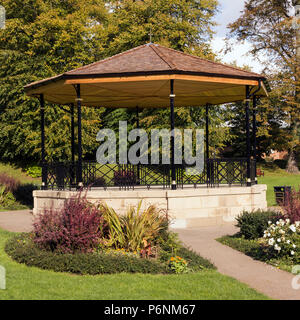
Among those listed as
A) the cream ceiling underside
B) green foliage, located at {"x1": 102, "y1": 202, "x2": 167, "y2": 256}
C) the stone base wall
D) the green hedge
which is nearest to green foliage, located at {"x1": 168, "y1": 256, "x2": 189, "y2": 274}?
the green hedge

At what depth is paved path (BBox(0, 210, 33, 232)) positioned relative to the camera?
1308 cm

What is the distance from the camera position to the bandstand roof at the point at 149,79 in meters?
12.8

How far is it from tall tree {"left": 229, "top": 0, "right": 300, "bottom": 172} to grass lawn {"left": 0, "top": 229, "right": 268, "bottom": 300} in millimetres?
34481

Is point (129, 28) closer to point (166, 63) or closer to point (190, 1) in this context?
point (190, 1)

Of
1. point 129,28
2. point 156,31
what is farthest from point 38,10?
point 156,31

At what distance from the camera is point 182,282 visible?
7.27 meters

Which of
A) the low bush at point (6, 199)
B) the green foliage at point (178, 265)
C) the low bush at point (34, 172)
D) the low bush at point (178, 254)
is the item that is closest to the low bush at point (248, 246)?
the low bush at point (178, 254)

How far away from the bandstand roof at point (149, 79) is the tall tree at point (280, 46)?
80.9ft

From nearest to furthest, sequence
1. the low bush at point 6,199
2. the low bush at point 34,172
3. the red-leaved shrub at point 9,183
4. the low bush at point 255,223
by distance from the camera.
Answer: the low bush at point 255,223
the low bush at point 6,199
the red-leaved shrub at point 9,183
the low bush at point 34,172

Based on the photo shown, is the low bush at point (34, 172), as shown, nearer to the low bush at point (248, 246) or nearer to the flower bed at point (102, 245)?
the flower bed at point (102, 245)

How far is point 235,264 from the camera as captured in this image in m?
8.70

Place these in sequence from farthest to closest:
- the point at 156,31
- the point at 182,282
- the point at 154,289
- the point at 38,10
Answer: the point at 38,10 → the point at 156,31 → the point at 182,282 → the point at 154,289

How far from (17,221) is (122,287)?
8892 millimetres

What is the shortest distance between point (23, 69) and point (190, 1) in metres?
15.9
